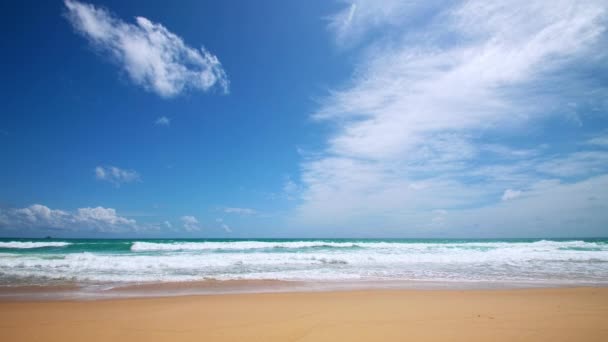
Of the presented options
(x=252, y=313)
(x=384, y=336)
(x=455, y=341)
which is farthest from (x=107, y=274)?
(x=455, y=341)

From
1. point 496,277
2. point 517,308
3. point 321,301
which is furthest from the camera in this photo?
point 496,277

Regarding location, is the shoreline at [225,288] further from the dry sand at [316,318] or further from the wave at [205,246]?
the wave at [205,246]

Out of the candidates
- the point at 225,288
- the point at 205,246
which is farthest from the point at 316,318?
the point at 205,246

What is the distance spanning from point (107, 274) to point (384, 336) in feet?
35.1

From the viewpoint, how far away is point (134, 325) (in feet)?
14.8

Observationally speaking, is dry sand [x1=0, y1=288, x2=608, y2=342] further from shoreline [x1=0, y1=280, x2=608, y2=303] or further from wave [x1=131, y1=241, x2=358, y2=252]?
wave [x1=131, y1=241, x2=358, y2=252]

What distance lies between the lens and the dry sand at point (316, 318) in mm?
4059

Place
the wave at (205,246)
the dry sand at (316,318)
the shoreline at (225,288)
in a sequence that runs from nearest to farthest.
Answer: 1. the dry sand at (316,318)
2. the shoreline at (225,288)
3. the wave at (205,246)

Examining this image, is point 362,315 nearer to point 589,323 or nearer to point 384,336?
point 384,336

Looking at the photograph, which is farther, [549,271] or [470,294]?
[549,271]

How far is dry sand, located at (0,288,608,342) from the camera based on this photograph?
13.3 feet

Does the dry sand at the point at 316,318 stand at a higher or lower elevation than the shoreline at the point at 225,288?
higher

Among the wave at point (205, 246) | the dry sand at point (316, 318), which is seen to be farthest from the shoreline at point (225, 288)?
the wave at point (205, 246)

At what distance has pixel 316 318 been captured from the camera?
15.7ft
